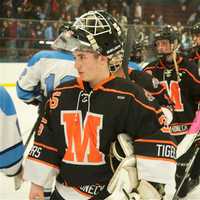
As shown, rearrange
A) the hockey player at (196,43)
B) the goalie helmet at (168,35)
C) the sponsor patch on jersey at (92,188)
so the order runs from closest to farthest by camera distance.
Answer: the sponsor patch on jersey at (92,188), the goalie helmet at (168,35), the hockey player at (196,43)

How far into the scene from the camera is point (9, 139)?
1868 mm

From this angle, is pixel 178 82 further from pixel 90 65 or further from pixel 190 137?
pixel 90 65

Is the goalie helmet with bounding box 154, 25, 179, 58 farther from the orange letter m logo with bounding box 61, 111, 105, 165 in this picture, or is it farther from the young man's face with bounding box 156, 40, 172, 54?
the orange letter m logo with bounding box 61, 111, 105, 165

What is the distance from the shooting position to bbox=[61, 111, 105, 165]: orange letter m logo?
1.59m

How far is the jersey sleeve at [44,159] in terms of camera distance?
1.67 metres

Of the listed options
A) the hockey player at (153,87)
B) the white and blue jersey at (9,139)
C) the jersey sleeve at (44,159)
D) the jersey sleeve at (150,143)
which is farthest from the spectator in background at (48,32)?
the jersey sleeve at (150,143)

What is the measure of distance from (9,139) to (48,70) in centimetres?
99

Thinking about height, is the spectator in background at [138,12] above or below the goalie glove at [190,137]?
above

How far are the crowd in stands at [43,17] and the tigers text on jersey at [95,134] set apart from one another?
6.42 meters

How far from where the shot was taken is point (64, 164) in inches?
64.7

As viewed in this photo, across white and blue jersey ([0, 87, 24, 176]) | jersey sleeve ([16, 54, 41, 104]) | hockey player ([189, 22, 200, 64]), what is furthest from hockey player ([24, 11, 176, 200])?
hockey player ([189, 22, 200, 64])

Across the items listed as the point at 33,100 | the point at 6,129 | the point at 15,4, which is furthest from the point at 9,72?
the point at 6,129

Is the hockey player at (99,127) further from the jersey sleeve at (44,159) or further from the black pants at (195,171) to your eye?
the black pants at (195,171)

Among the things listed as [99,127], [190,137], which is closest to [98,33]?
[99,127]
